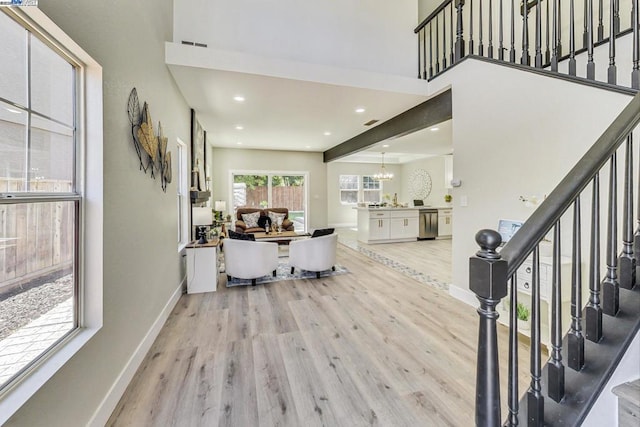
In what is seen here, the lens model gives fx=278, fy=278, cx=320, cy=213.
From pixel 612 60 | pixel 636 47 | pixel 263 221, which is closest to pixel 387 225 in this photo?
pixel 263 221

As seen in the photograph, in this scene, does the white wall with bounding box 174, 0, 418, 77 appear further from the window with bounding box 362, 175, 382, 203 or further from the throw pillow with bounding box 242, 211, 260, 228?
the window with bounding box 362, 175, 382, 203

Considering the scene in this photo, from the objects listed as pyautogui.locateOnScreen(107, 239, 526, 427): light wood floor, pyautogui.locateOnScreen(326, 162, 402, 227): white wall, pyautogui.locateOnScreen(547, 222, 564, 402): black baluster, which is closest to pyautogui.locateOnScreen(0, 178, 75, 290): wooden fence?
pyautogui.locateOnScreen(107, 239, 526, 427): light wood floor

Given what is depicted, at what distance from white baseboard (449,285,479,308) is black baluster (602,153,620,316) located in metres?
2.05

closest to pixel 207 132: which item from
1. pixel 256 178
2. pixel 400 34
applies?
pixel 256 178

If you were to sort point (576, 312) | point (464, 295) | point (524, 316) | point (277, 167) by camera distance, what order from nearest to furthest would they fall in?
point (576, 312)
point (524, 316)
point (464, 295)
point (277, 167)

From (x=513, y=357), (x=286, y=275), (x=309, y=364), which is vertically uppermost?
(x=513, y=357)

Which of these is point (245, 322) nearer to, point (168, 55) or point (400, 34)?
point (168, 55)

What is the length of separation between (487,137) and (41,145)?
357 centimetres

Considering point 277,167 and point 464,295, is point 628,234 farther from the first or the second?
point 277,167

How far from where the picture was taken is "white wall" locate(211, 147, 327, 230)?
830 cm

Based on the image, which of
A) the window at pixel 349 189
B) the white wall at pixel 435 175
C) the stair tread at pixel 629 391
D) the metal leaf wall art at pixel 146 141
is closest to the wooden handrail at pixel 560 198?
the stair tread at pixel 629 391

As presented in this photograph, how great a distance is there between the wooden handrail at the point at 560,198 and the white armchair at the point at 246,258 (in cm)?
326

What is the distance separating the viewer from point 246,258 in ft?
12.6

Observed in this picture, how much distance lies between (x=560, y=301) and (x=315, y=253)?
3391 millimetres
